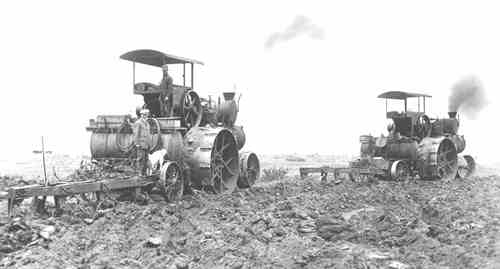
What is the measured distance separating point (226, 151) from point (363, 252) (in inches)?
293

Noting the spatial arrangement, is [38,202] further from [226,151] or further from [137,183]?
[226,151]

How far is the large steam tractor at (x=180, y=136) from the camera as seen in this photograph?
1266cm

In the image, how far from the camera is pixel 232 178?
49.0 ft

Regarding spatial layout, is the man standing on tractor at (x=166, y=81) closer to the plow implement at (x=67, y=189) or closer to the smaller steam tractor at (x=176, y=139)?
the smaller steam tractor at (x=176, y=139)

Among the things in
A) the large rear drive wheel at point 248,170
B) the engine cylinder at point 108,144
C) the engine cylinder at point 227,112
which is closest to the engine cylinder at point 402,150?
the large rear drive wheel at point 248,170

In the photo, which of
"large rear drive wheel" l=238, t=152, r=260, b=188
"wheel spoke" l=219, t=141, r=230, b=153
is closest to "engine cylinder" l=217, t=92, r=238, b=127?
"wheel spoke" l=219, t=141, r=230, b=153

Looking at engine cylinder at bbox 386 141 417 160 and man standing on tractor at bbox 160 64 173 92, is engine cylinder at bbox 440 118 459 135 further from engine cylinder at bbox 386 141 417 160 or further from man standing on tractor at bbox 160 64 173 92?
man standing on tractor at bbox 160 64 173 92

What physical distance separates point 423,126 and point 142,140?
463 inches

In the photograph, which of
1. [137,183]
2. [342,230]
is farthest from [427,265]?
[137,183]

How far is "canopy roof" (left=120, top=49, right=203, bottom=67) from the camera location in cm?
1324

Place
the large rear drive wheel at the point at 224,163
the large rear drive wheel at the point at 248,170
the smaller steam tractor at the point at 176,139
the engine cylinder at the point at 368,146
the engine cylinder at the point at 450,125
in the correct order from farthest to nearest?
the engine cylinder at the point at 450,125
the engine cylinder at the point at 368,146
the large rear drive wheel at the point at 248,170
the large rear drive wheel at the point at 224,163
the smaller steam tractor at the point at 176,139

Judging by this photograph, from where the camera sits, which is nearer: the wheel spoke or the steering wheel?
the wheel spoke

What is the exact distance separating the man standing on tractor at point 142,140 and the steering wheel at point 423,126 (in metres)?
11.1

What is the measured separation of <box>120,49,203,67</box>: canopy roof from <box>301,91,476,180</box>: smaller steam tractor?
6.44 m
